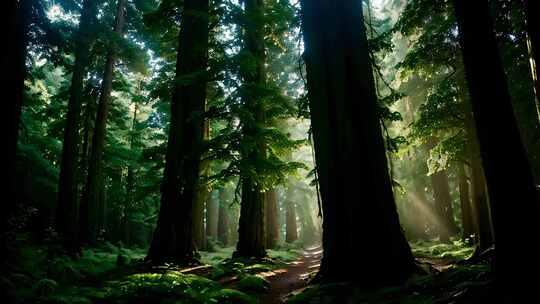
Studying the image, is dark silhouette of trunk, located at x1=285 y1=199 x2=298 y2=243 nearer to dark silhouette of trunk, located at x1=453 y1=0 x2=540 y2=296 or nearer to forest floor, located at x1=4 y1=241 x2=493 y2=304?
forest floor, located at x1=4 y1=241 x2=493 y2=304

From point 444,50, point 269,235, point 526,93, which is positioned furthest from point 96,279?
point 269,235

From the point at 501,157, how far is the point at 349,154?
8.10 ft

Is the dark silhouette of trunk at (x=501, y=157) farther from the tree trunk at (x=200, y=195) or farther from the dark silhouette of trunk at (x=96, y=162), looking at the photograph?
the dark silhouette of trunk at (x=96, y=162)

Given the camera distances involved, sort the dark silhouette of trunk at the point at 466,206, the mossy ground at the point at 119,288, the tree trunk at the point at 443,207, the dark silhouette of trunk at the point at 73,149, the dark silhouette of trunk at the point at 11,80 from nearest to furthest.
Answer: the mossy ground at the point at 119,288
the dark silhouette of trunk at the point at 11,80
the dark silhouette of trunk at the point at 73,149
the dark silhouette of trunk at the point at 466,206
the tree trunk at the point at 443,207

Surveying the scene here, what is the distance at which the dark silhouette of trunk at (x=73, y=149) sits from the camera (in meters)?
12.6

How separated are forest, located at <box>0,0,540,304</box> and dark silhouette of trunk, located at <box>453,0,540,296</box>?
0.04 ft

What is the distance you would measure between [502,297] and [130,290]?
4.42m

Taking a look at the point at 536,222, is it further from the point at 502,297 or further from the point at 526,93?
the point at 526,93

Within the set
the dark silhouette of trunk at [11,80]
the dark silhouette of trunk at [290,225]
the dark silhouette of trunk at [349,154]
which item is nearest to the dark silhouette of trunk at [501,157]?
the dark silhouette of trunk at [349,154]

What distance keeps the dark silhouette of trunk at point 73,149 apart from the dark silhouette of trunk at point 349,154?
948 centimetres

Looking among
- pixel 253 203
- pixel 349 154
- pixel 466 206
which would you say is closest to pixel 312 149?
pixel 349 154

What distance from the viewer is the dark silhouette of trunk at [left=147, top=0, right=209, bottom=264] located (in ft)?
31.1

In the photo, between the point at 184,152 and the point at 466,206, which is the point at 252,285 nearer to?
the point at 184,152

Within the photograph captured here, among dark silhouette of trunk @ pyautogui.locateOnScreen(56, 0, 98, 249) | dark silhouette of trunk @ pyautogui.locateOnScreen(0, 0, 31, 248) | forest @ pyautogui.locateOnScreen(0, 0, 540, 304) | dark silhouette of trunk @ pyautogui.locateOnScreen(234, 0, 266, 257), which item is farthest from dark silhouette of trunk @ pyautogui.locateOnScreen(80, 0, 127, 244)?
dark silhouette of trunk @ pyautogui.locateOnScreen(0, 0, 31, 248)
